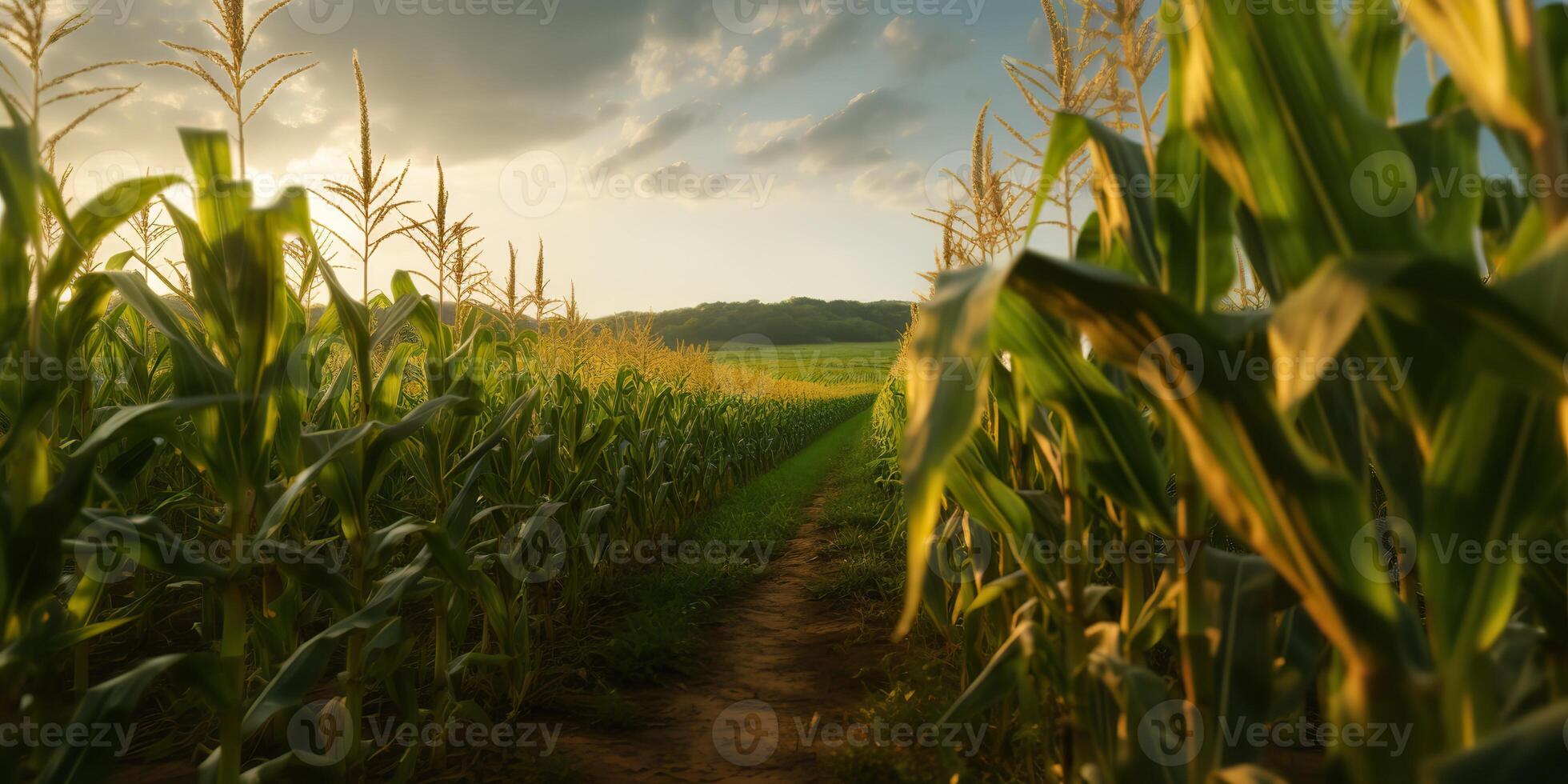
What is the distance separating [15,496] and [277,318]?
576mm

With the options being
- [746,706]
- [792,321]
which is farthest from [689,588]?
[792,321]

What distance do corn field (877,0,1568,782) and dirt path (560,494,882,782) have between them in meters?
1.56

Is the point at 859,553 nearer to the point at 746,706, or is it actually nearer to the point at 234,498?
the point at 746,706

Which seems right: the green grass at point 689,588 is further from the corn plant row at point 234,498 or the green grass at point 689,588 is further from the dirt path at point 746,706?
the corn plant row at point 234,498

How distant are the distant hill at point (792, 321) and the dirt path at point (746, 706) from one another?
7798 cm

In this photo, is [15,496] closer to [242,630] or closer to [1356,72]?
[242,630]

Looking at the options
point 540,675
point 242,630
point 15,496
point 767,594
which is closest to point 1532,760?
point 242,630

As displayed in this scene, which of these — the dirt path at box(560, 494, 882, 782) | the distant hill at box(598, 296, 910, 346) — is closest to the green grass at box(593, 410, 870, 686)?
the dirt path at box(560, 494, 882, 782)

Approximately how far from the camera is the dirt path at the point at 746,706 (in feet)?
8.07

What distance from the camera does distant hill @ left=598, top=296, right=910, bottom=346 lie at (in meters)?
91.6

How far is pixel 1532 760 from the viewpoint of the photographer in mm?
646

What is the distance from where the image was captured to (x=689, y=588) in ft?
14.0

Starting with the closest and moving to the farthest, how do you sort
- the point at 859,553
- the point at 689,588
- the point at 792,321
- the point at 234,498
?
the point at 234,498 → the point at 689,588 → the point at 859,553 → the point at 792,321

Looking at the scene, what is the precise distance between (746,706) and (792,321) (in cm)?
10701
